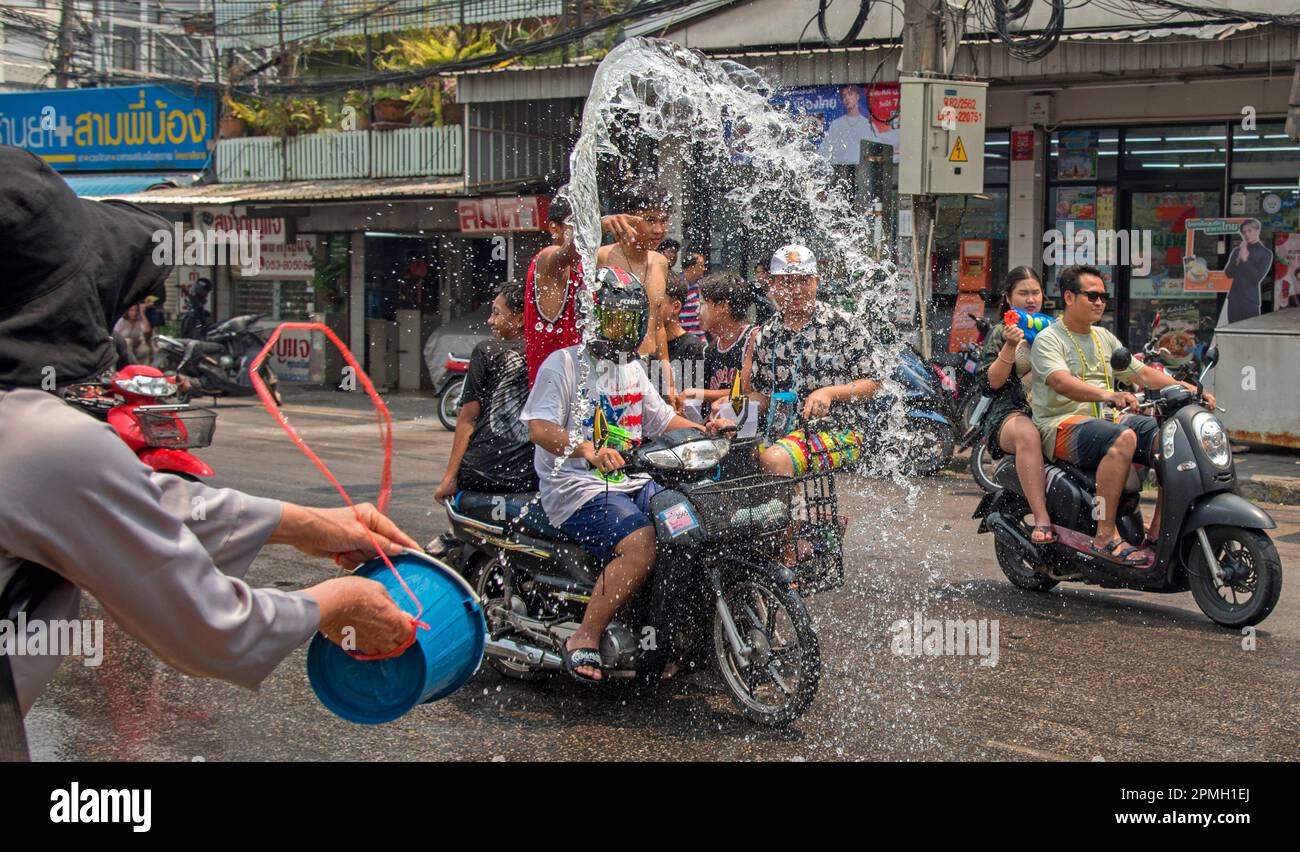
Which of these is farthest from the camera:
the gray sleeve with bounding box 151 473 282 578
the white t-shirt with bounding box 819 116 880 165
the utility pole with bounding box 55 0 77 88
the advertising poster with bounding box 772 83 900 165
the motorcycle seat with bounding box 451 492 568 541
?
the utility pole with bounding box 55 0 77 88

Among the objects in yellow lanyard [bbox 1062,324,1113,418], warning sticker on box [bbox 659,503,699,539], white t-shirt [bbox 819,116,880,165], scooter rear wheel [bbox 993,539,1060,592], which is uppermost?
white t-shirt [bbox 819,116,880,165]

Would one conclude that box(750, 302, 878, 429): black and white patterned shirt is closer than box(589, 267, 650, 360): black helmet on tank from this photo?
No

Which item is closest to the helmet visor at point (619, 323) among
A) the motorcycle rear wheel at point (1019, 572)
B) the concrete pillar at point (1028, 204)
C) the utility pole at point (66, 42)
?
the motorcycle rear wheel at point (1019, 572)

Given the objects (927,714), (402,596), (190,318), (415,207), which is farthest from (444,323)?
(402,596)

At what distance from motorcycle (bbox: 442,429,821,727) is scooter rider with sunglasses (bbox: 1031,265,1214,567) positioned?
209 cm

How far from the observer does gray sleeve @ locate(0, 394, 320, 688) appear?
6.17 ft

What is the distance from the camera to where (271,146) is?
2281cm

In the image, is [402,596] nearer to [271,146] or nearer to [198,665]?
[198,665]

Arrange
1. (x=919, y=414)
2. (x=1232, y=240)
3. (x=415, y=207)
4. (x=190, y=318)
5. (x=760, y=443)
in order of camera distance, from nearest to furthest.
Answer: (x=760, y=443), (x=919, y=414), (x=1232, y=240), (x=415, y=207), (x=190, y=318)

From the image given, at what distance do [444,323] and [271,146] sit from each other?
15.8ft

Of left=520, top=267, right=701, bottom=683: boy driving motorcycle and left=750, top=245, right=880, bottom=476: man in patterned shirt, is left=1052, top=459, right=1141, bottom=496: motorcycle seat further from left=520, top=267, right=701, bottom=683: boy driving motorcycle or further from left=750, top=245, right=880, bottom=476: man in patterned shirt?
left=520, top=267, right=701, bottom=683: boy driving motorcycle

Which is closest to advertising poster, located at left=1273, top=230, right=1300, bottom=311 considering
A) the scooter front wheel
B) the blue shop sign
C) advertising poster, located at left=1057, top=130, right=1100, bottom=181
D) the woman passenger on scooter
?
advertising poster, located at left=1057, top=130, right=1100, bottom=181

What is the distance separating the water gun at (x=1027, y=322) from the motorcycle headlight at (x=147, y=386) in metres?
4.69

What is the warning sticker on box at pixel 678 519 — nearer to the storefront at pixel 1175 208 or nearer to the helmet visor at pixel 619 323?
the helmet visor at pixel 619 323
